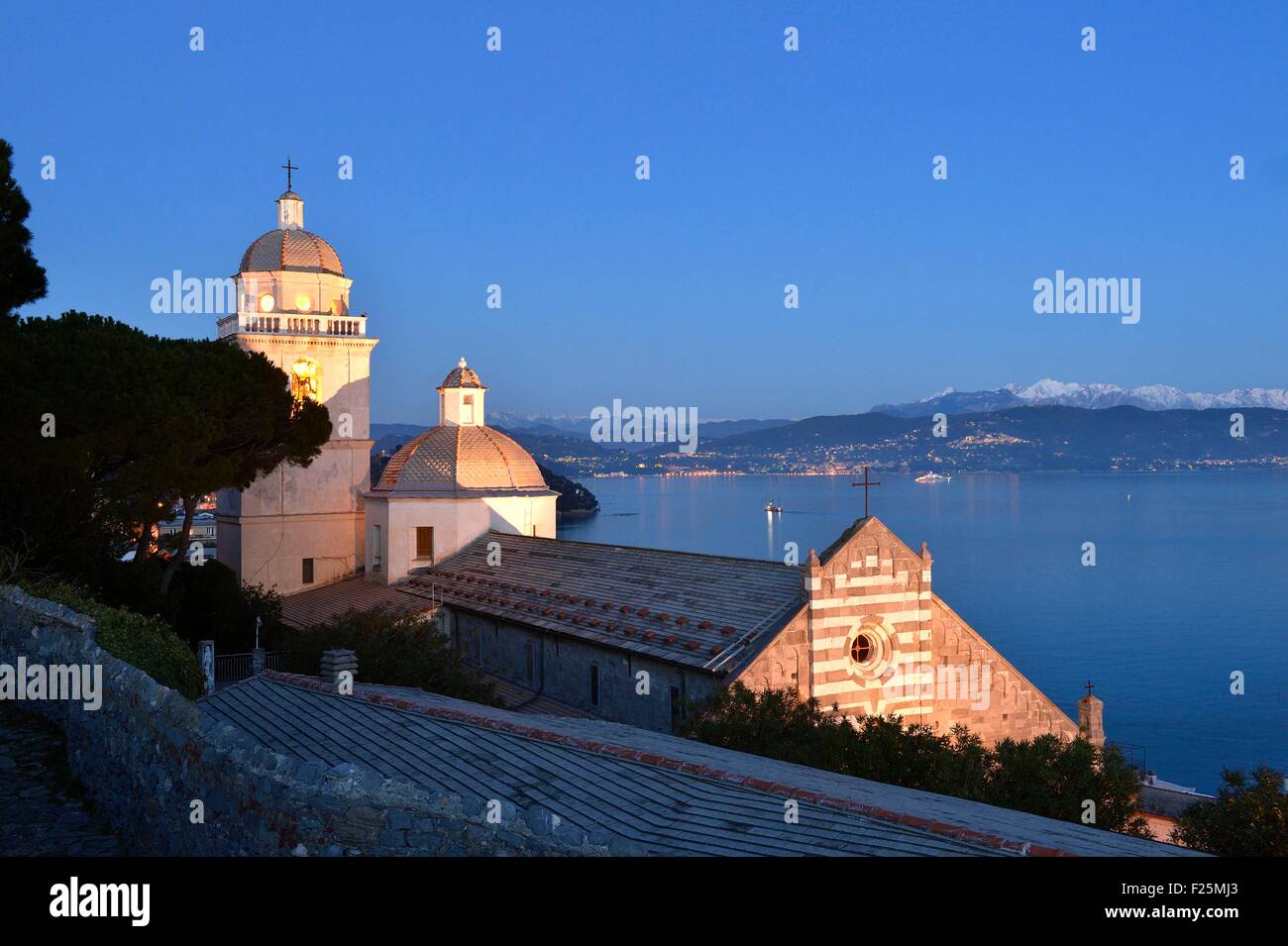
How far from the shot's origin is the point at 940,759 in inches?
814

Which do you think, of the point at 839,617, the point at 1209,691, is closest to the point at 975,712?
the point at 839,617

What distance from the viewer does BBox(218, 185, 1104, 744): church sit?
90.6 feet

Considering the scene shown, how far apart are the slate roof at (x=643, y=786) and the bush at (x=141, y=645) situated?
1073mm

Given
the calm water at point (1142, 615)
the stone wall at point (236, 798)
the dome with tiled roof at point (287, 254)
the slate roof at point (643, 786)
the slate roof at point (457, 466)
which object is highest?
the dome with tiled roof at point (287, 254)

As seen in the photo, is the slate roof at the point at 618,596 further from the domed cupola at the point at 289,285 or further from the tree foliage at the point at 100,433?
the domed cupola at the point at 289,285

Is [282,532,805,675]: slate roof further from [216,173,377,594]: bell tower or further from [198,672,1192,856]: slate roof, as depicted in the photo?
[198,672,1192,856]: slate roof

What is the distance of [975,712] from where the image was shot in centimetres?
2889

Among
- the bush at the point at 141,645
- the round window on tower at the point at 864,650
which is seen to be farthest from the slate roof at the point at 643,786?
the round window on tower at the point at 864,650

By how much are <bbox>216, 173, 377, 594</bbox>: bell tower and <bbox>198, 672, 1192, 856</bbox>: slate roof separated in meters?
34.2

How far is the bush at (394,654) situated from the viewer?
102 ft

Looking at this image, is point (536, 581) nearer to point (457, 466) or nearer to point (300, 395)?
point (457, 466)

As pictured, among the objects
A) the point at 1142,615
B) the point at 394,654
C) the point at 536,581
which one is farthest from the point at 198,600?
the point at 1142,615

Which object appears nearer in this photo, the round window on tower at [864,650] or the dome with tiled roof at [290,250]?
the round window on tower at [864,650]
